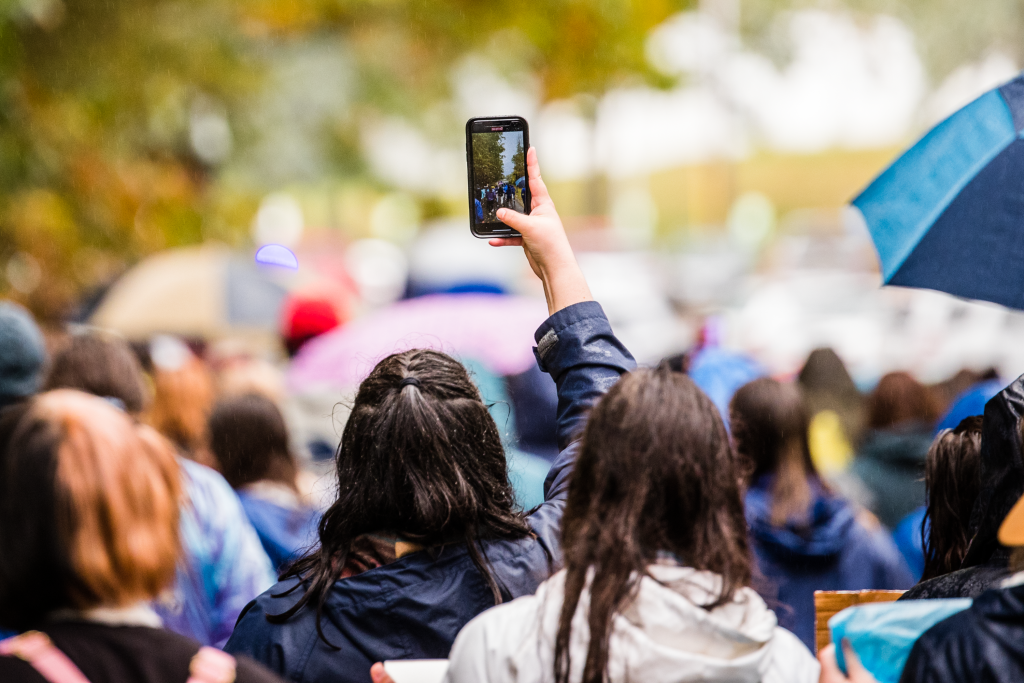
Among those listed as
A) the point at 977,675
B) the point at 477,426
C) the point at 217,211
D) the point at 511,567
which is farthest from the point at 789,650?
the point at 217,211

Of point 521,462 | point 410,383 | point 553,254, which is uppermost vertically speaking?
point 553,254

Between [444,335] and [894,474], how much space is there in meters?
2.21

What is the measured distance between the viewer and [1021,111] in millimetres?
2592

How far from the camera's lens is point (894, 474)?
425cm

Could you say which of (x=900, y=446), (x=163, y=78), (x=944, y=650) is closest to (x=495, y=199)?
(x=944, y=650)

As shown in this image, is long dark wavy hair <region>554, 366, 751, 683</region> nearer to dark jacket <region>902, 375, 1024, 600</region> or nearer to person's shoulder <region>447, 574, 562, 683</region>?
person's shoulder <region>447, 574, 562, 683</region>

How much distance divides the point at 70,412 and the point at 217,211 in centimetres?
1292

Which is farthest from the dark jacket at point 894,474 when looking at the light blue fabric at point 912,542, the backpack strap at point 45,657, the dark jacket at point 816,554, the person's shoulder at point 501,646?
the backpack strap at point 45,657

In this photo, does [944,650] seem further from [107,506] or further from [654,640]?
[107,506]

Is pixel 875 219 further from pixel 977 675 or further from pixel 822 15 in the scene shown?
pixel 822 15

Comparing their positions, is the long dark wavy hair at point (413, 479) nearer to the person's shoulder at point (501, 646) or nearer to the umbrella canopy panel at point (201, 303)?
the person's shoulder at point (501, 646)

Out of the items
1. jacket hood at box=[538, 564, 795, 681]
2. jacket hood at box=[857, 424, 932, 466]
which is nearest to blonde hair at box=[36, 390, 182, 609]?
jacket hood at box=[538, 564, 795, 681]

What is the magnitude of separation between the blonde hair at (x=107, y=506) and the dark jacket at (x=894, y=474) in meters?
3.37

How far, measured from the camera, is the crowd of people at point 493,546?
1.49 metres
